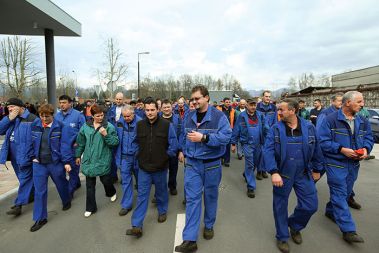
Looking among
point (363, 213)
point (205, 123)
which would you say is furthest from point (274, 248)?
point (363, 213)

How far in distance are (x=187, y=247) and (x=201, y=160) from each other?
42.7 inches

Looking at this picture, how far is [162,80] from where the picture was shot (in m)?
60.5

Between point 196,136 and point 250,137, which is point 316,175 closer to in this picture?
point 196,136

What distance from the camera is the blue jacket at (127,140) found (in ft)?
14.2

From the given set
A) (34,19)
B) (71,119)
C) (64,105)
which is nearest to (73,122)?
(71,119)

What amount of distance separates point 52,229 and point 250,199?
11.2 ft

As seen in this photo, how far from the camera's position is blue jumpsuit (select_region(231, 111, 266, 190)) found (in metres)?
5.54

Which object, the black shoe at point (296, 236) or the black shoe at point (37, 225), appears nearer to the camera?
the black shoe at point (296, 236)

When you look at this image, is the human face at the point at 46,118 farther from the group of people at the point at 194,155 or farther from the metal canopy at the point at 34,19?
the metal canopy at the point at 34,19

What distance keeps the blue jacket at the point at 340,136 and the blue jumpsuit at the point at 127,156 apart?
2.87 metres

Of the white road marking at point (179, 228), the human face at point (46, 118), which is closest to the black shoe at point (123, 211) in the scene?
the white road marking at point (179, 228)

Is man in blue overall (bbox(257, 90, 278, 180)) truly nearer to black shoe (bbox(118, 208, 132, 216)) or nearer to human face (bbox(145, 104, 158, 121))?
black shoe (bbox(118, 208, 132, 216))

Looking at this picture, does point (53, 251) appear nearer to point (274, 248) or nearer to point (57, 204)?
point (57, 204)

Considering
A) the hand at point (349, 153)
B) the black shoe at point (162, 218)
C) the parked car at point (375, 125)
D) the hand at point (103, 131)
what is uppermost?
the hand at point (103, 131)
